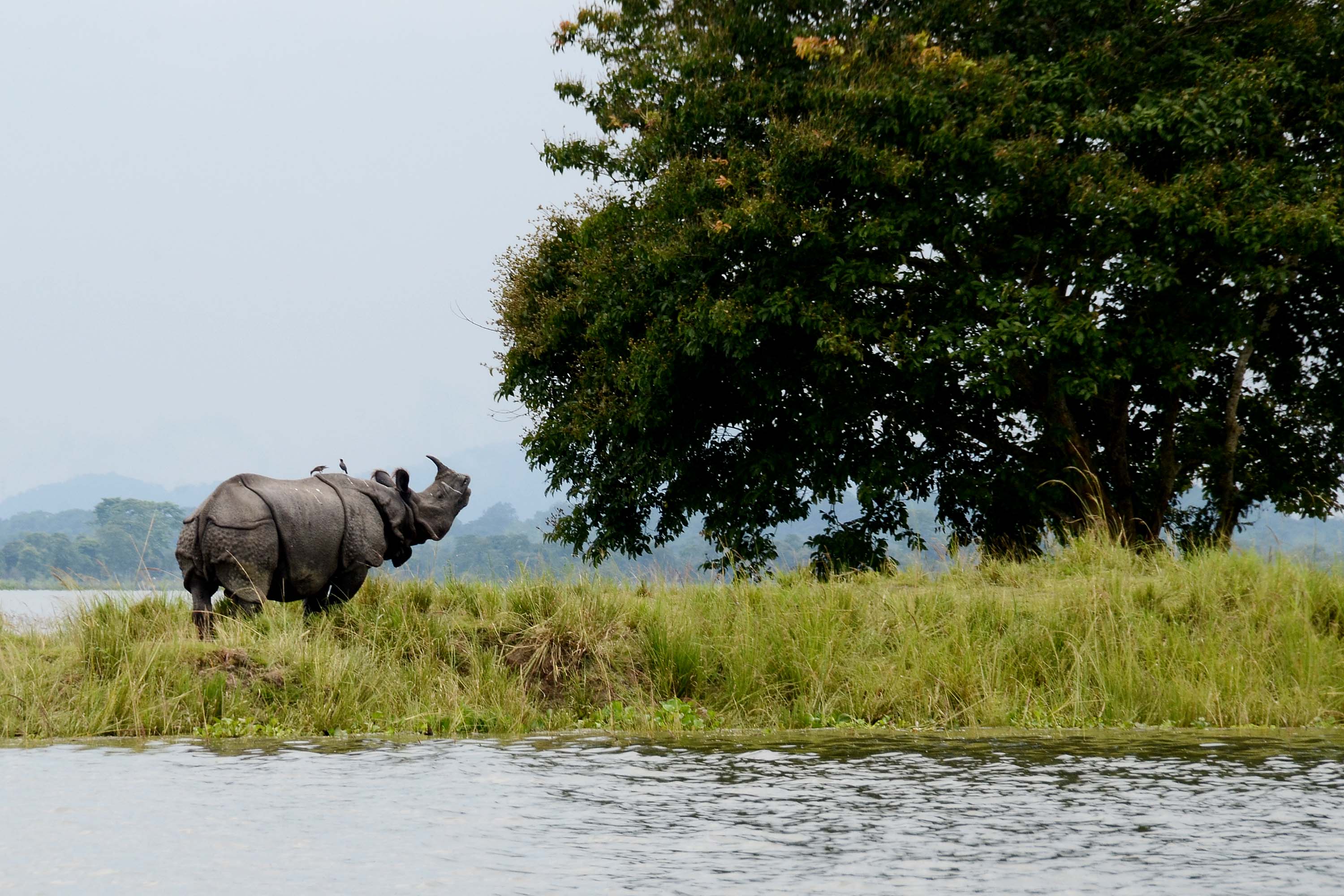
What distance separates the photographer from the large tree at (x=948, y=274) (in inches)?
647

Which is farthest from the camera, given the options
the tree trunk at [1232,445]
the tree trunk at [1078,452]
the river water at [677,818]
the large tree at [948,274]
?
the tree trunk at [1232,445]

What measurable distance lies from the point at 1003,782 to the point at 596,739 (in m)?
2.74

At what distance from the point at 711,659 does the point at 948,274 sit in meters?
8.74

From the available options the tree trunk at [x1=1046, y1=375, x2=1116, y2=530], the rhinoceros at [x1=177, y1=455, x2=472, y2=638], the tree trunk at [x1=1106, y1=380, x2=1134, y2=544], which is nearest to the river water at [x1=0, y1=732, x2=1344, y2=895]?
the rhinoceros at [x1=177, y1=455, x2=472, y2=638]

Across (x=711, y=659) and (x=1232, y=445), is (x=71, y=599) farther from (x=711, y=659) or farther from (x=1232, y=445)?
(x=1232, y=445)

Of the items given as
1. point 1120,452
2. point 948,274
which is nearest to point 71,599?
point 948,274

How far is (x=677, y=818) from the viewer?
18.2 ft

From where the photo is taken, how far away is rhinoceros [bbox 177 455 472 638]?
Answer: 9.86m

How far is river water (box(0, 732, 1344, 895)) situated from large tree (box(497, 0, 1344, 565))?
9.29 metres

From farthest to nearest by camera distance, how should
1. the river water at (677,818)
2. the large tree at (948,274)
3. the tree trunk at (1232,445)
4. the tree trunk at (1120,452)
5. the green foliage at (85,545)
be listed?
the green foliage at (85,545), the tree trunk at (1120,452), the tree trunk at (1232,445), the large tree at (948,274), the river water at (677,818)

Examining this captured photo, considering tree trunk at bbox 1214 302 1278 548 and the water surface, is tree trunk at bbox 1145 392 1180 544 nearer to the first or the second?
tree trunk at bbox 1214 302 1278 548

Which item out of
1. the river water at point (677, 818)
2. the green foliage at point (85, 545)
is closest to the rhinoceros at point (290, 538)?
the river water at point (677, 818)

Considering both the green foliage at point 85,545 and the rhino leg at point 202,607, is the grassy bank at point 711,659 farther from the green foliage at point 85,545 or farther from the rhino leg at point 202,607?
the green foliage at point 85,545

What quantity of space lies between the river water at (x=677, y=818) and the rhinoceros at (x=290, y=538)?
2.24m
